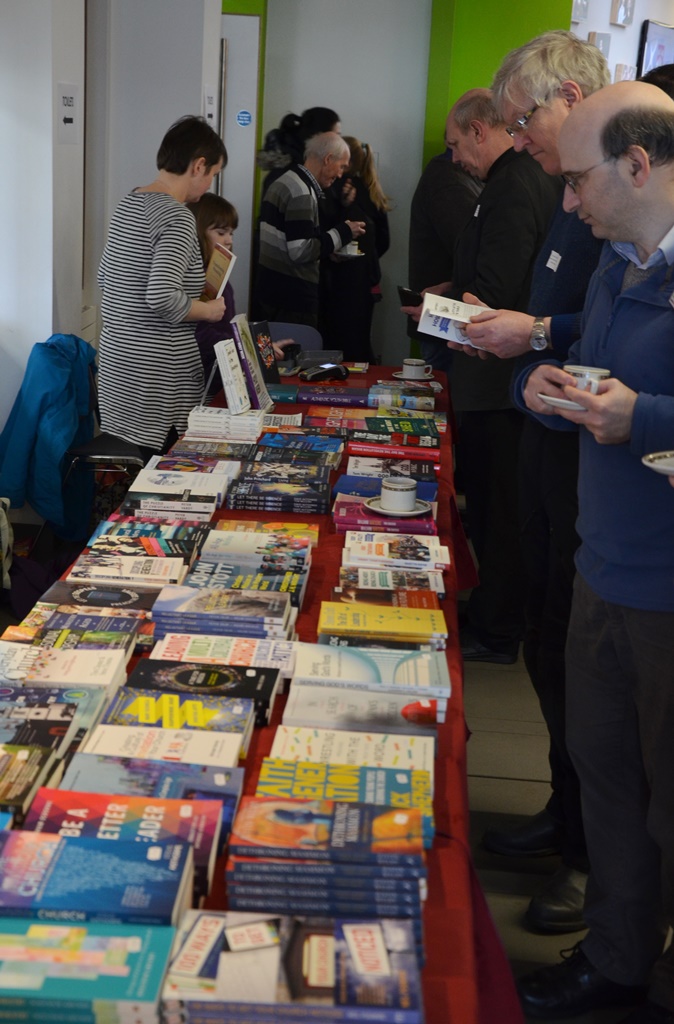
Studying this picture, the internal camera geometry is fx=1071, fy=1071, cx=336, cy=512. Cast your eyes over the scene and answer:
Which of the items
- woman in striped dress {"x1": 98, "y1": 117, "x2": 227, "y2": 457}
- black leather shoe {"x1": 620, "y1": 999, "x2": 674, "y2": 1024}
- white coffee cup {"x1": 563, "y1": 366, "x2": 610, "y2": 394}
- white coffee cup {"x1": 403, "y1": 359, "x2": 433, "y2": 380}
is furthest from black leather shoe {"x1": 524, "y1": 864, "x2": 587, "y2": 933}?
white coffee cup {"x1": 403, "y1": 359, "x2": 433, "y2": 380}

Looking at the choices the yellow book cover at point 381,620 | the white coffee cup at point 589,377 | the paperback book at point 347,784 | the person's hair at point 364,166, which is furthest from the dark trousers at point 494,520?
the person's hair at point 364,166

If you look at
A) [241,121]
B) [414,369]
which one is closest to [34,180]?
[414,369]

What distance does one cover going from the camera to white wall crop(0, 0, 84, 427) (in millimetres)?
4492

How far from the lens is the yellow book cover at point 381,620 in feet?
6.30

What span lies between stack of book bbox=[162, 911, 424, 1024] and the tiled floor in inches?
50.8

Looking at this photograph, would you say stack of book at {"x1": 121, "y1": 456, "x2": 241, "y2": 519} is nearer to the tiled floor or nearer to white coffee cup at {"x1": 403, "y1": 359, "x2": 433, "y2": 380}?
the tiled floor

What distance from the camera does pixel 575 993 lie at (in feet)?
7.09

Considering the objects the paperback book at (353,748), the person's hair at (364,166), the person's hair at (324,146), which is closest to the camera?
the paperback book at (353,748)

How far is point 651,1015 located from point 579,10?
7.38m

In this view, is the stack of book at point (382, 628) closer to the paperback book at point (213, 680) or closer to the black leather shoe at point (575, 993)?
the paperback book at point (213, 680)

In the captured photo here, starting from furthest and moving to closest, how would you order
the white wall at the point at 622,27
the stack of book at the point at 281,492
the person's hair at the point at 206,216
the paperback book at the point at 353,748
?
the white wall at the point at 622,27, the person's hair at the point at 206,216, the stack of book at the point at 281,492, the paperback book at the point at 353,748

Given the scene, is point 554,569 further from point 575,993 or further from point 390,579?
point 575,993

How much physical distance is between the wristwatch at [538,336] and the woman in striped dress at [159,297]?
5.08 feet

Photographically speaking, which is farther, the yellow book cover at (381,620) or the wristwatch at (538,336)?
the wristwatch at (538,336)
